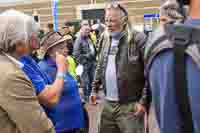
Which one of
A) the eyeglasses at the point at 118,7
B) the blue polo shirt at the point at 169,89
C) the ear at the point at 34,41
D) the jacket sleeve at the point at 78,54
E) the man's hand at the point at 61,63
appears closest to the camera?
the blue polo shirt at the point at 169,89

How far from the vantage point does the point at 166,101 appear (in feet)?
5.50

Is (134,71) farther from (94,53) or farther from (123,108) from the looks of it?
(94,53)

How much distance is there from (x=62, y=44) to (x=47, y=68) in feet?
0.83

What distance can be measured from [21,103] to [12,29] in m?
0.47

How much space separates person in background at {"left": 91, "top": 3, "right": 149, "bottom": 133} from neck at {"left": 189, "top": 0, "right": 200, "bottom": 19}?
2729mm

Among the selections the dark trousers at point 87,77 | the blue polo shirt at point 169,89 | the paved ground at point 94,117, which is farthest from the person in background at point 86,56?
the blue polo shirt at point 169,89

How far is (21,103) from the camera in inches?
111

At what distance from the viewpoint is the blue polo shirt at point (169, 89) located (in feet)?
5.12

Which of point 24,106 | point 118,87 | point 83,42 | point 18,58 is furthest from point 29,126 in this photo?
point 83,42

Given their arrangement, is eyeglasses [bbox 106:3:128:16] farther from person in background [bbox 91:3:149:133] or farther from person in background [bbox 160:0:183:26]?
person in background [bbox 160:0:183:26]

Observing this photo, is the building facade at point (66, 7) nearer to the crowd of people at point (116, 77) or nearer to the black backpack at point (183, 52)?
the crowd of people at point (116, 77)

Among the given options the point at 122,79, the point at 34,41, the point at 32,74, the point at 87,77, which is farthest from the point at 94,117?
the point at 34,41

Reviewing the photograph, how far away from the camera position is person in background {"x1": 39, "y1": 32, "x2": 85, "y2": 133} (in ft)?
13.7

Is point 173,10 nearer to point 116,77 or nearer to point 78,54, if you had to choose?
point 116,77
